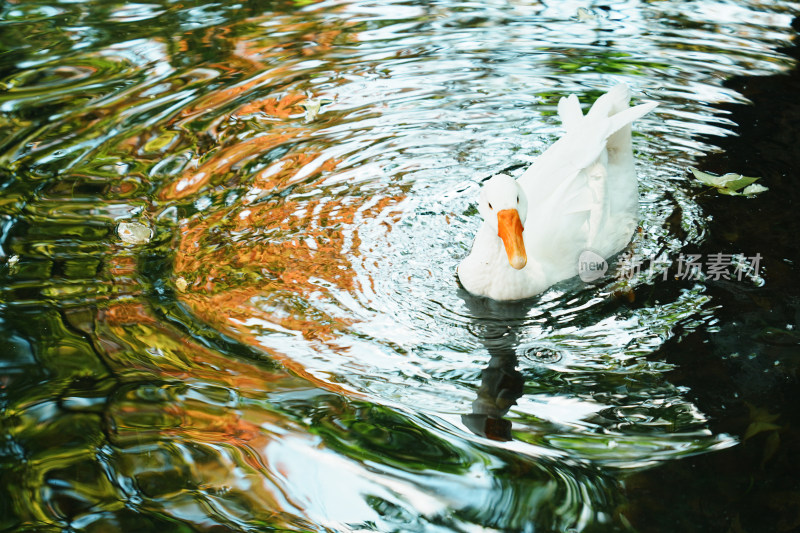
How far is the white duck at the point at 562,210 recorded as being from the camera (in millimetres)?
3684

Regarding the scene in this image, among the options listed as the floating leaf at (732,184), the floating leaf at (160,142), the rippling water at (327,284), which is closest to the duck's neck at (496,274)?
the rippling water at (327,284)

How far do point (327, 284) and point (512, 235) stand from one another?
97 cm

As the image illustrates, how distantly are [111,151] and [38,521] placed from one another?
2.90 metres

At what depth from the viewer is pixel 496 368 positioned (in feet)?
11.4

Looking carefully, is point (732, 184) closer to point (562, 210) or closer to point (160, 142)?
point (562, 210)

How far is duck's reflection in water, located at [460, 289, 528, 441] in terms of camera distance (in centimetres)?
319

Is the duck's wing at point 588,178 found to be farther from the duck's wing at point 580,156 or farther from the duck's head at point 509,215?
the duck's head at point 509,215

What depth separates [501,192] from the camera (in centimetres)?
360

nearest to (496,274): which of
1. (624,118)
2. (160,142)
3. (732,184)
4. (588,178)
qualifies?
(588,178)

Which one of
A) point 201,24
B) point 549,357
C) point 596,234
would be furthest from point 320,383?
point 201,24

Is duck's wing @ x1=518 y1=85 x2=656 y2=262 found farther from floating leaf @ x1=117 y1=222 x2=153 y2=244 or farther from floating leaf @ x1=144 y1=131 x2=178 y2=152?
floating leaf @ x1=144 y1=131 x2=178 y2=152

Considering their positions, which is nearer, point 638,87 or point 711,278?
point 711,278

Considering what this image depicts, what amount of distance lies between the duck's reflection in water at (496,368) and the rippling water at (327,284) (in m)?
0.01

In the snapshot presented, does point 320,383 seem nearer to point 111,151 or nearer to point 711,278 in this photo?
point 711,278
